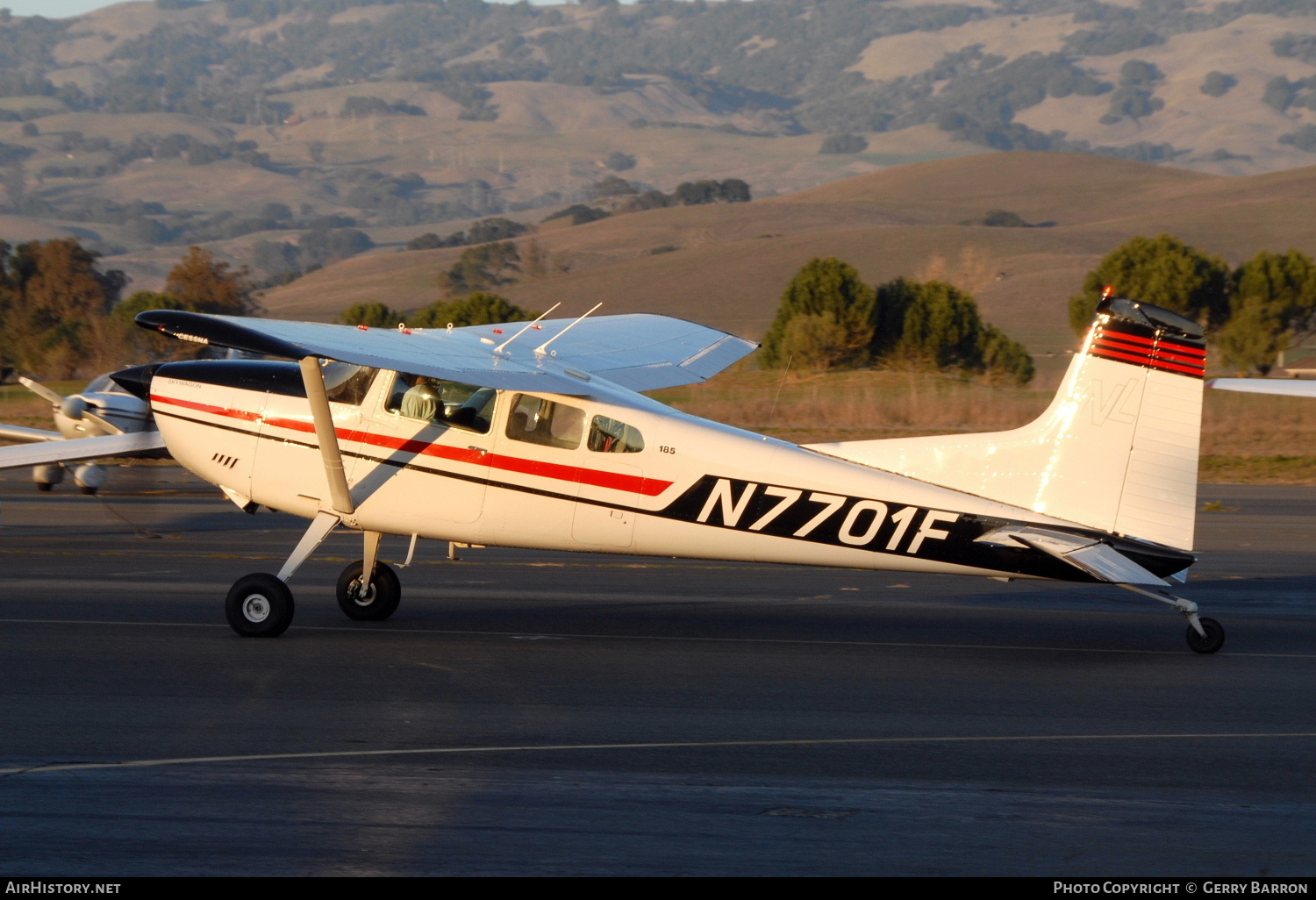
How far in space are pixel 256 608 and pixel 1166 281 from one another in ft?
161

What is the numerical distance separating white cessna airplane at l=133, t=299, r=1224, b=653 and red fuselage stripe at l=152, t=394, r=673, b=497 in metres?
0.01

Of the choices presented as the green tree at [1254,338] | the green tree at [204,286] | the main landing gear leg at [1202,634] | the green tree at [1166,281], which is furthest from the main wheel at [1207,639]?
the green tree at [204,286]

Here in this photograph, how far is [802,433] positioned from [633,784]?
20.5 metres

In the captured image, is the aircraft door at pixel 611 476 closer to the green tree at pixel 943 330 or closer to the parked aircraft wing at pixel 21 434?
the parked aircraft wing at pixel 21 434

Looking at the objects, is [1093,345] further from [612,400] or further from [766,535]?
[612,400]

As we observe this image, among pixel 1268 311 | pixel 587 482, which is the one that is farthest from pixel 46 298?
pixel 587 482

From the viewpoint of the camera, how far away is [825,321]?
4491 centimetres

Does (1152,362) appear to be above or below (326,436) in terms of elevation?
above

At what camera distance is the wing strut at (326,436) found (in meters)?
9.65

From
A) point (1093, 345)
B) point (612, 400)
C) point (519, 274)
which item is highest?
point (1093, 345)

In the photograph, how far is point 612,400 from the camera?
10133 mm

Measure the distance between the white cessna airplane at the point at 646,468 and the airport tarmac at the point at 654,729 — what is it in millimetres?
759

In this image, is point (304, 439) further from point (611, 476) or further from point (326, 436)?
point (611, 476)
